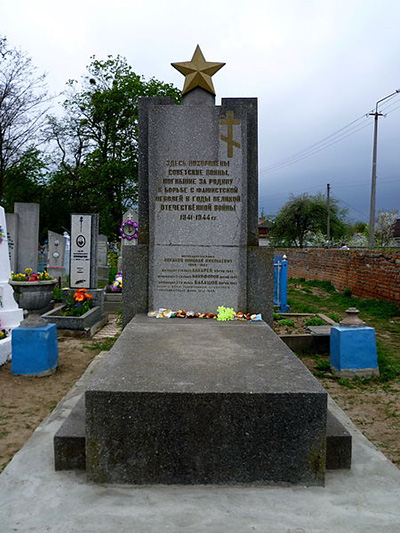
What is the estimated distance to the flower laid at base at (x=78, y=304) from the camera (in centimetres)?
827

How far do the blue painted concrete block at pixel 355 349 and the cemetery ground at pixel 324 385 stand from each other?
0.59 ft

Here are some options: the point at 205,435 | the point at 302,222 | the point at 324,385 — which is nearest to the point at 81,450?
the point at 205,435

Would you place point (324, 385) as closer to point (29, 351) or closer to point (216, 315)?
point (216, 315)

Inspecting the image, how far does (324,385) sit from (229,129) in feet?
9.94

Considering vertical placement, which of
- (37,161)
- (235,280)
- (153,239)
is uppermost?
(37,161)

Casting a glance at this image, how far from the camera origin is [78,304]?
28.2 feet

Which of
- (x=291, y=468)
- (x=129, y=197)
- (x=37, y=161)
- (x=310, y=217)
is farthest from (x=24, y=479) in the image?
(x=310, y=217)

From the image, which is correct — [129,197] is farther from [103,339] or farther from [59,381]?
[59,381]

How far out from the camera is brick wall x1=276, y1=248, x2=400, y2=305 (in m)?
A: 9.97

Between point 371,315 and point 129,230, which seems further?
point 129,230

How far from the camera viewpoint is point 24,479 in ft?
8.16

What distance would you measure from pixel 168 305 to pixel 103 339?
130 inches

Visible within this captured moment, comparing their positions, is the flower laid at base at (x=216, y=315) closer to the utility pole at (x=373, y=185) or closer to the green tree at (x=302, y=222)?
the utility pole at (x=373, y=185)

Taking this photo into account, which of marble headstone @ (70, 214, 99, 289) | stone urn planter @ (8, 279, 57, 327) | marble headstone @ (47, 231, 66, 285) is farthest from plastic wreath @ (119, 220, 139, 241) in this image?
stone urn planter @ (8, 279, 57, 327)
